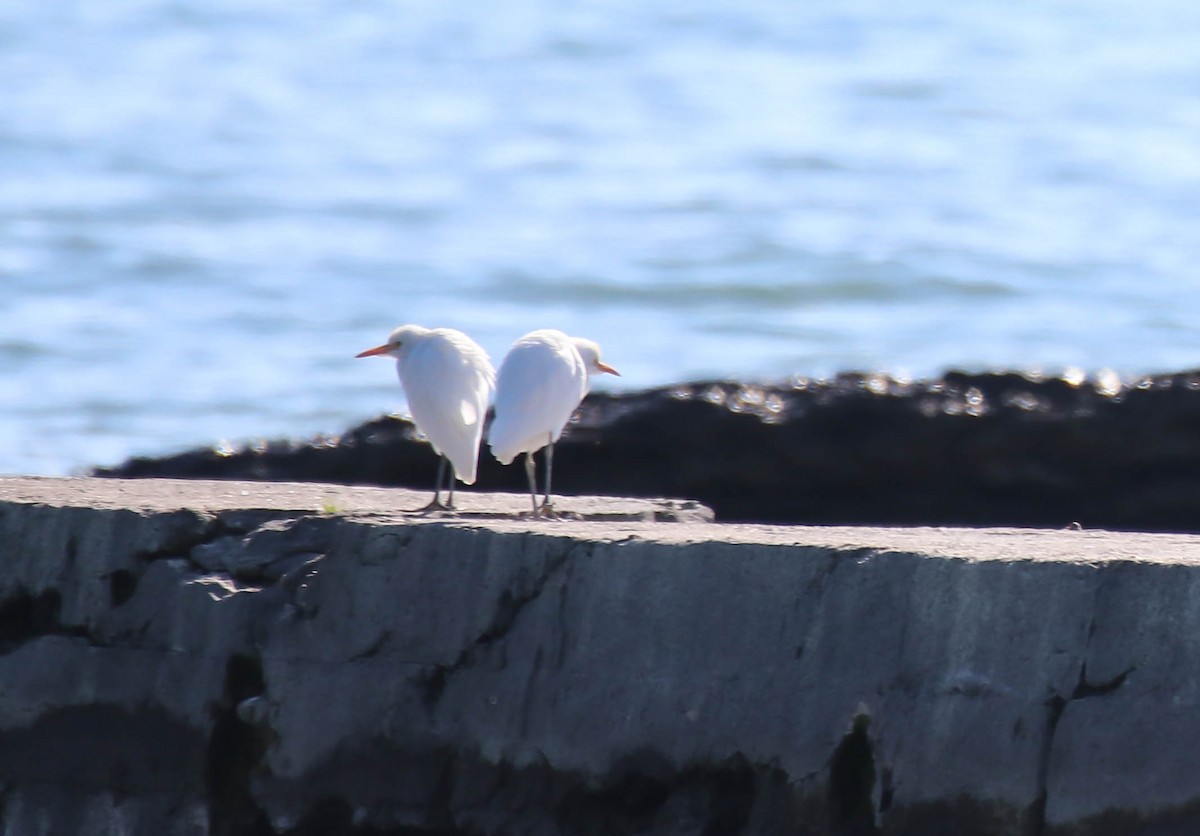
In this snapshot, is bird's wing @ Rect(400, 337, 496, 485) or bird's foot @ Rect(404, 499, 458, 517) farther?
bird's wing @ Rect(400, 337, 496, 485)

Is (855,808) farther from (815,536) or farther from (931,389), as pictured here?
(931,389)

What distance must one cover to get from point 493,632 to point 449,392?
1.11 meters

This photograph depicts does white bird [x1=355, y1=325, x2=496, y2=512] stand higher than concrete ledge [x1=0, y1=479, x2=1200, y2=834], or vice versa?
white bird [x1=355, y1=325, x2=496, y2=512]

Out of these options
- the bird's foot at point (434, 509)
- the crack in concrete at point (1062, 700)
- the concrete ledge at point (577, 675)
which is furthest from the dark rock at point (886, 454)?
the crack in concrete at point (1062, 700)

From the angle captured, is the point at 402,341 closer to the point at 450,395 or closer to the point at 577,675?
the point at 450,395

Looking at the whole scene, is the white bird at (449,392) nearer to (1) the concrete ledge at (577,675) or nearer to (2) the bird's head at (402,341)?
(2) the bird's head at (402,341)

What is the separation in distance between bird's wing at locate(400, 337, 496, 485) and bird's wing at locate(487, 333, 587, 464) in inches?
2.7

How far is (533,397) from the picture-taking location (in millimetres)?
5039

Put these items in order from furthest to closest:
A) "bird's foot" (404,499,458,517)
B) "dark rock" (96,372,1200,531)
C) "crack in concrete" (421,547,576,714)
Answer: "dark rock" (96,372,1200,531) < "bird's foot" (404,499,458,517) < "crack in concrete" (421,547,576,714)

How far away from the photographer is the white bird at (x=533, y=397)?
5035 mm

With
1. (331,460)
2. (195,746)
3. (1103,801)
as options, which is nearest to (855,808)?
(1103,801)

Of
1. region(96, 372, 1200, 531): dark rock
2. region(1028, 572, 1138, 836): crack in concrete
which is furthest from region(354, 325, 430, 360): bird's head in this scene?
region(96, 372, 1200, 531): dark rock

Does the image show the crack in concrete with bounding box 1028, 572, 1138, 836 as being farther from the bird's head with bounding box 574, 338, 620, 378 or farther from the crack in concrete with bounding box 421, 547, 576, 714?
the bird's head with bounding box 574, 338, 620, 378

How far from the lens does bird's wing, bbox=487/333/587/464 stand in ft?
Result: 16.5
